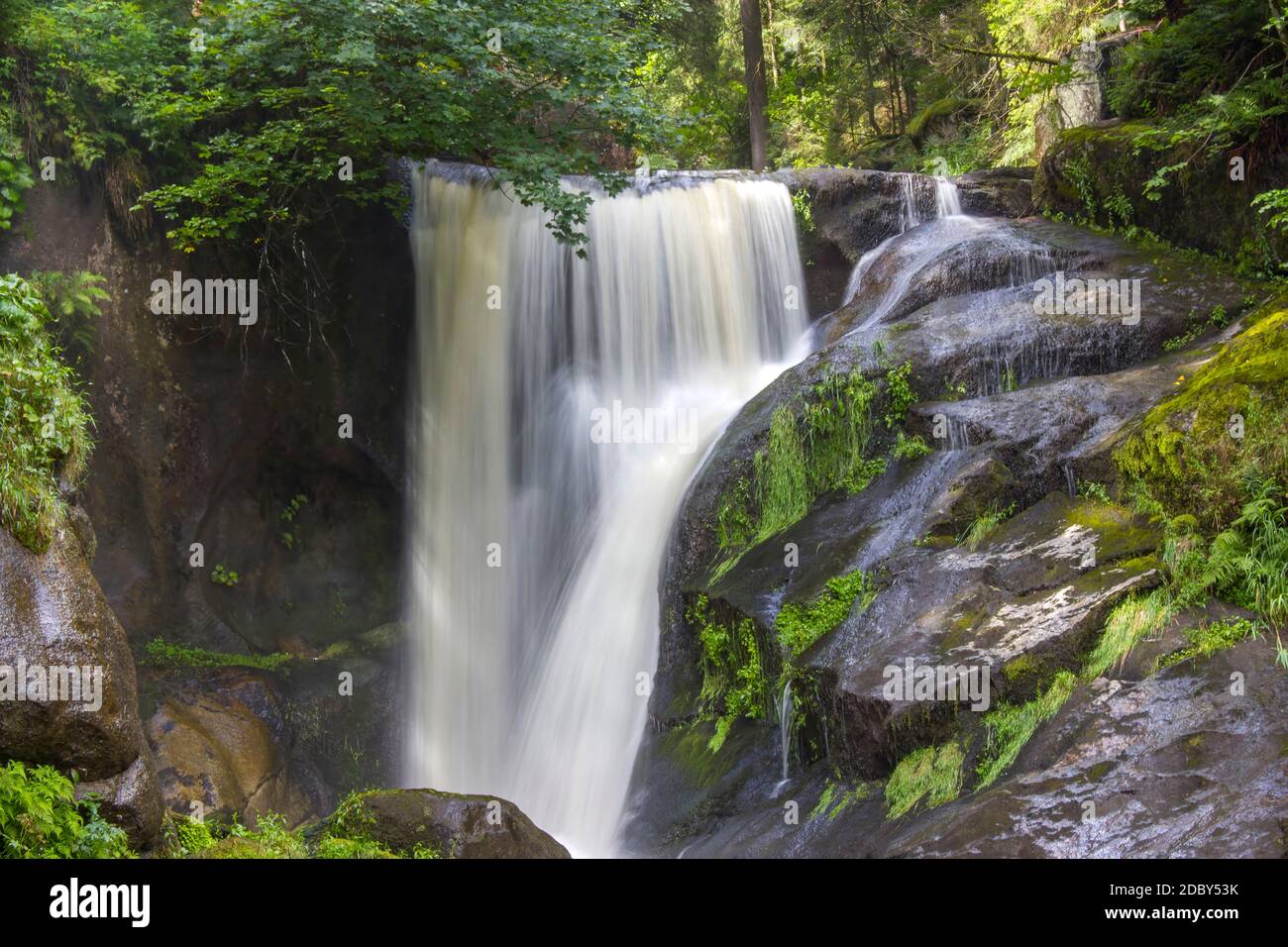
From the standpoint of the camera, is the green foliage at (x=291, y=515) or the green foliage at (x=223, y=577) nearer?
the green foliage at (x=223, y=577)

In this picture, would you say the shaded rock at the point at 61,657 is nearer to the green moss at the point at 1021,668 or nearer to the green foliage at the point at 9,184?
the green moss at the point at 1021,668

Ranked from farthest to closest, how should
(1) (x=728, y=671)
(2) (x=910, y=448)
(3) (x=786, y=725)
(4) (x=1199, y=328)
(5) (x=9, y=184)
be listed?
(5) (x=9, y=184) → (4) (x=1199, y=328) → (2) (x=910, y=448) → (1) (x=728, y=671) → (3) (x=786, y=725)

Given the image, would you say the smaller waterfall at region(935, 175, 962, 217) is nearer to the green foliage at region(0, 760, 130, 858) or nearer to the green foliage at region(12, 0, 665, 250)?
the green foliage at region(12, 0, 665, 250)

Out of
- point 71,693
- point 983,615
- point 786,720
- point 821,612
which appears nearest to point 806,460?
point 821,612

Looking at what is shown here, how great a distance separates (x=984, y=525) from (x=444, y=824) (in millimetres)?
4138

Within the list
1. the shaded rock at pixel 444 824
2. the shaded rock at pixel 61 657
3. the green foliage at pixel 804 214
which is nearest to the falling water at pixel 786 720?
the shaded rock at pixel 444 824

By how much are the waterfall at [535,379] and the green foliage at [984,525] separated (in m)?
4.08

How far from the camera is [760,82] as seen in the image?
18.8 m

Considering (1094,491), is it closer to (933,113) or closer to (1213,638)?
(1213,638)

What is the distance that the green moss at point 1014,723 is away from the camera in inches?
221

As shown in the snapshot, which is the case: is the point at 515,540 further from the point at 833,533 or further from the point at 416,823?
the point at 416,823

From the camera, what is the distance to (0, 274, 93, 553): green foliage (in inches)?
213

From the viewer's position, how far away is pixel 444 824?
6.32 m

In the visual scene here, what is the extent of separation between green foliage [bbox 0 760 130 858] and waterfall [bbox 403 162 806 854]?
6160 millimetres
